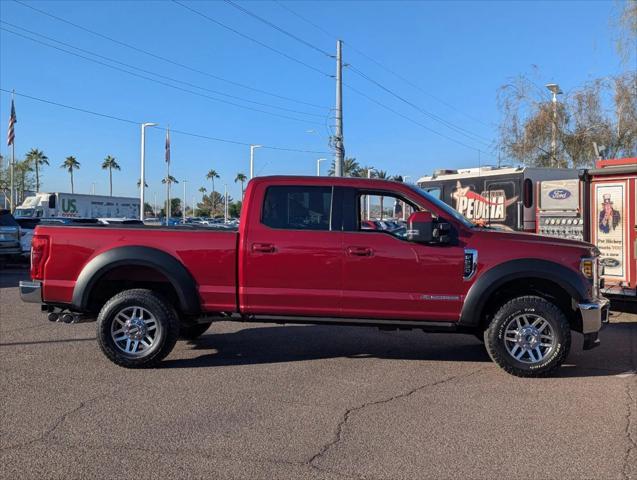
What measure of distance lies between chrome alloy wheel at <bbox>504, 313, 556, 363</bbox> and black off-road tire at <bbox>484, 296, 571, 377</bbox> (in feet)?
0.13

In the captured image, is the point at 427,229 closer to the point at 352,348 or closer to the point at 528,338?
the point at 528,338

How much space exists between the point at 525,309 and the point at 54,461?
4463 millimetres

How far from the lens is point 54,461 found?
3.87 meters

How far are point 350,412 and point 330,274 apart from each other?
63.1 inches

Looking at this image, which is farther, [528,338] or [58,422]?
[528,338]

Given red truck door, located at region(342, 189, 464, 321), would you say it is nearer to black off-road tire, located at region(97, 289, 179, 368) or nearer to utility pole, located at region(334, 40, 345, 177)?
Result: black off-road tire, located at region(97, 289, 179, 368)

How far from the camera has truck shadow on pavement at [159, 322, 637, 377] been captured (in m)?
6.56

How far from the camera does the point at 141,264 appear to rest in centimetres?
612

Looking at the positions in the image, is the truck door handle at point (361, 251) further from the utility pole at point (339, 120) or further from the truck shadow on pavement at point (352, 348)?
the utility pole at point (339, 120)

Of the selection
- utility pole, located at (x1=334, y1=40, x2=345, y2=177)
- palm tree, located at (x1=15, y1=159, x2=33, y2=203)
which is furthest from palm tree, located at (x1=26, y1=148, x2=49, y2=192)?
utility pole, located at (x1=334, y1=40, x2=345, y2=177)

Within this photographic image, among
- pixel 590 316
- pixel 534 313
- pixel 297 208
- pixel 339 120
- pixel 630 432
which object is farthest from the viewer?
pixel 339 120

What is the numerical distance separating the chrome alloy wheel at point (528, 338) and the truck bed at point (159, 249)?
2.92 meters

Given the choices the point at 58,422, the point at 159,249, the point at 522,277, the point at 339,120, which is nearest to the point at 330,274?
the point at 159,249

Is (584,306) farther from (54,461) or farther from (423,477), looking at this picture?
(54,461)
